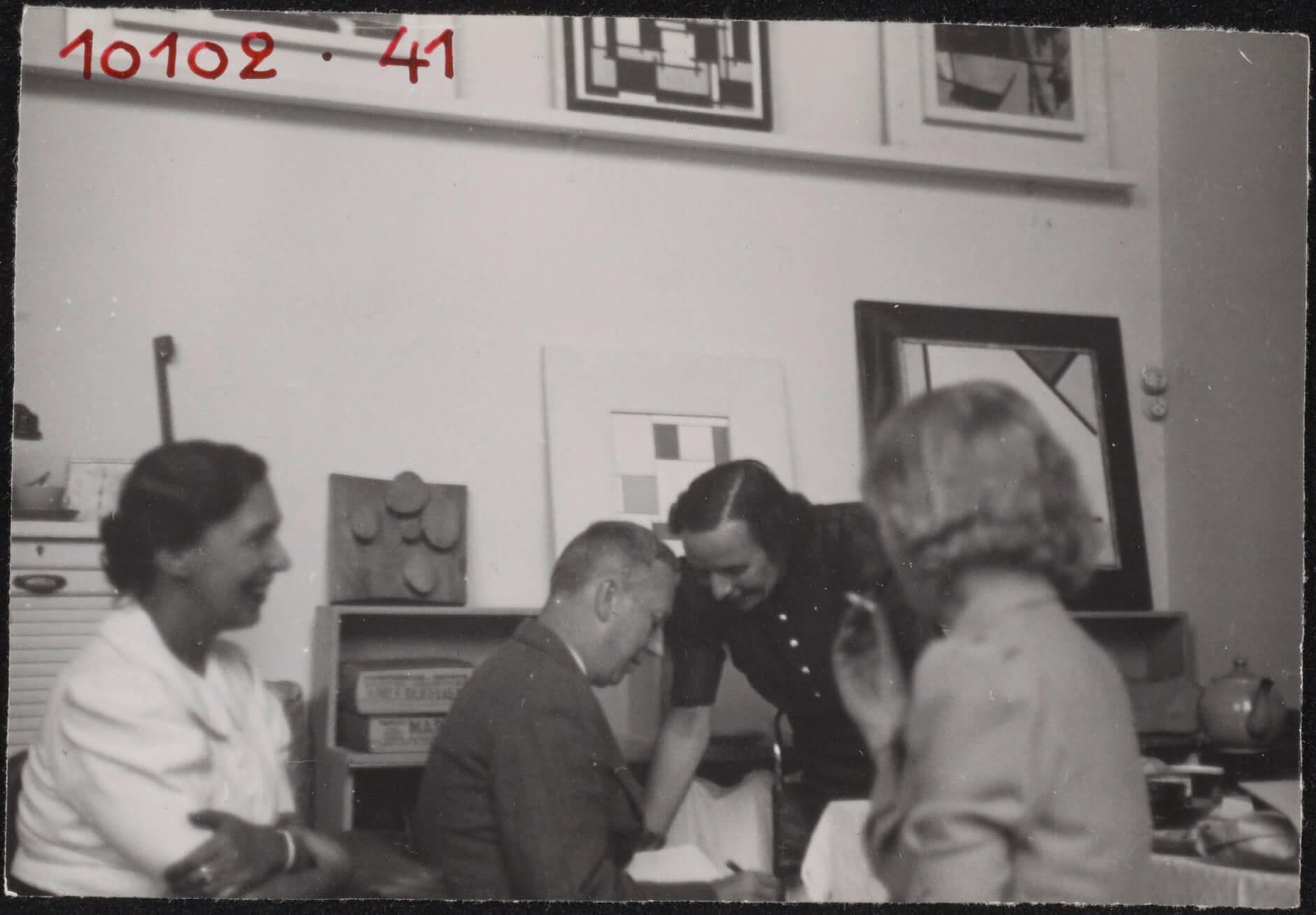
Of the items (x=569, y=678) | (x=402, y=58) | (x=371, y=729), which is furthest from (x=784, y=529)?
(x=402, y=58)

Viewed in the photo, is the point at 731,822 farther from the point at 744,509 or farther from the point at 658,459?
the point at 658,459

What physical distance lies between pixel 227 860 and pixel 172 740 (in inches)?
7.8

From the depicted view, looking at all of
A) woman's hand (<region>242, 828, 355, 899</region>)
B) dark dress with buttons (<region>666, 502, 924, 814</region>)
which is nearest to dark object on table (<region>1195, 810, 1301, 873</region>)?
dark dress with buttons (<region>666, 502, 924, 814</region>)

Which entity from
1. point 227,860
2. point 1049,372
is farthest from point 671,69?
point 227,860

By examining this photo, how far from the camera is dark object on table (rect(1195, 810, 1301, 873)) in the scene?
2018 mm

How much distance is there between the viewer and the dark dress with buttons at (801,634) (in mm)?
2369

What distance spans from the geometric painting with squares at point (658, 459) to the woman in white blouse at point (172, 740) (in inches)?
26.9

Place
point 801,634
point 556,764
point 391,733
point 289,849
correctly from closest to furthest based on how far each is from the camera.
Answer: point 556,764
point 289,849
point 391,733
point 801,634

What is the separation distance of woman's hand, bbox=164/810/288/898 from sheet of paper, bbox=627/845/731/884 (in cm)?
55

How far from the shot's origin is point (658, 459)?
2551 millimetres

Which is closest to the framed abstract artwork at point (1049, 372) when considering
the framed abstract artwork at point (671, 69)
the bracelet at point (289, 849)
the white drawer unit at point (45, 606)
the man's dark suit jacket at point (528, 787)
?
the framed abstract artwork at point (671, 69)

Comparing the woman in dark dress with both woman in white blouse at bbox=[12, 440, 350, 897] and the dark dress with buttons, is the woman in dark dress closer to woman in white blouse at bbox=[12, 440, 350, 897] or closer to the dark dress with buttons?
the dark dress with buttons

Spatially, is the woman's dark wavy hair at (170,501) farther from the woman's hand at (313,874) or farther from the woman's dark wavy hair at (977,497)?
the woman's dark wavy hair at (977,497)

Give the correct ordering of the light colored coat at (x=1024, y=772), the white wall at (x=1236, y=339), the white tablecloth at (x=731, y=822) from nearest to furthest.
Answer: the light colored coat at (x=1024, y=772), the white tablecloth at (x=731, y=822), the white wall at (x=1236, y=339)
